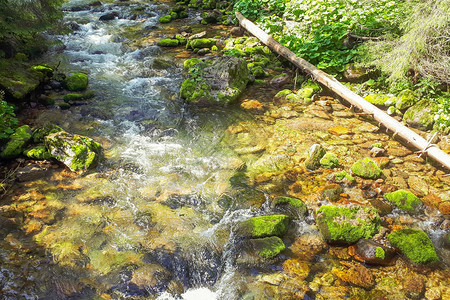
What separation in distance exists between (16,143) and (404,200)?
28.5 ft

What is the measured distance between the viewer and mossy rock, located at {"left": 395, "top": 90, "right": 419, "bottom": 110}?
8.07 meters

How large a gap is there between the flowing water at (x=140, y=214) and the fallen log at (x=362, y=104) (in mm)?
1509

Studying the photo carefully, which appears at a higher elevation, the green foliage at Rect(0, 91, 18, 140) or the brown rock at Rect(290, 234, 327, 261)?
the green foliage at Rect(0, 91, 18, 140)

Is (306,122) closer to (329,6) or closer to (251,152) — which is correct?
(251,152)

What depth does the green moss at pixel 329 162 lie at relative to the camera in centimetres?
674

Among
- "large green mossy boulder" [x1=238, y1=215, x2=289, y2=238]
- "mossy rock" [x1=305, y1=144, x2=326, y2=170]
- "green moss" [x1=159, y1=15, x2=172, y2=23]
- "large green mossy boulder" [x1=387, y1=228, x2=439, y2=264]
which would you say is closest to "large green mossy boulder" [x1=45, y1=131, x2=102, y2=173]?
"large green mossy boulder" [x1=238, y1=215, x2=289, y2=238]

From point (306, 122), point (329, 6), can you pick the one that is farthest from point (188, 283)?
point (329, 6)

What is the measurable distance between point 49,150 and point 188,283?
4.58 m

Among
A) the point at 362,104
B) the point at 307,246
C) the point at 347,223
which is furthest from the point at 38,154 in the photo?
the point at 362,104

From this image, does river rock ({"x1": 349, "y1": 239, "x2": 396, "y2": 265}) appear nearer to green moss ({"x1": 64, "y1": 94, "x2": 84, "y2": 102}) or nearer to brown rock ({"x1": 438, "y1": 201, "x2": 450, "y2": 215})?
brown rock ({"x1": 438, "y1": 201, "x2": 450, "y2": 215})

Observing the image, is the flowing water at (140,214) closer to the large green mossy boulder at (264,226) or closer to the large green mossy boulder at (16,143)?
the large green mossy boulder at (264,226)

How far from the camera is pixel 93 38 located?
46.4 ft

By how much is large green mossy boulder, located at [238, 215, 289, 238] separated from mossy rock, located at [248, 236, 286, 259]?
0.35 ft

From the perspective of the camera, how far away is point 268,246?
191 inches
